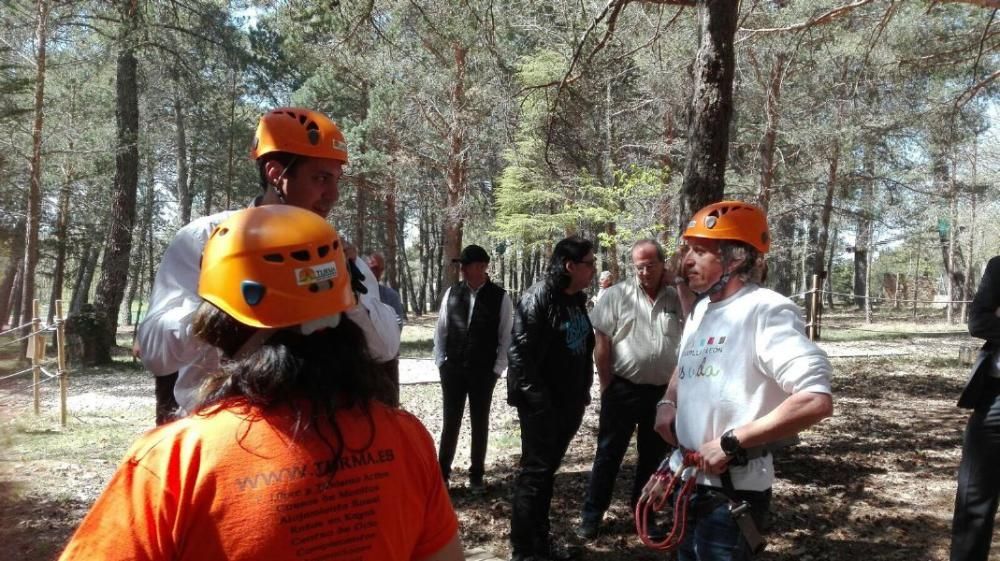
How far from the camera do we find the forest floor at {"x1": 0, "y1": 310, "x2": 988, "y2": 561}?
4344mm

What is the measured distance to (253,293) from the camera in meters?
1.22

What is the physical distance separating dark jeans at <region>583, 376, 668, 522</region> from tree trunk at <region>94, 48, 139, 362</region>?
14113mm

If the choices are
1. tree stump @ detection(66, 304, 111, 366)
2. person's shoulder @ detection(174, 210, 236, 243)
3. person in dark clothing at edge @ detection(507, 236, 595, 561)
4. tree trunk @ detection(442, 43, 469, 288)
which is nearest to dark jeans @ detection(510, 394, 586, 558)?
person in dark clothing at edge @ detection(507, 236, 595, 561)

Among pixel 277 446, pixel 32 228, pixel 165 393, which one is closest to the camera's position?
pixel 277 446

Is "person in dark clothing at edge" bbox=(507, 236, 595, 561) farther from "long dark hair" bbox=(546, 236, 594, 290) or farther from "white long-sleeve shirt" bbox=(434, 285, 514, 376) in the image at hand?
"white long-sleeve shirt" bbox=(434, 285, 514, 376)

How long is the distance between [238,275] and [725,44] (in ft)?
15.9

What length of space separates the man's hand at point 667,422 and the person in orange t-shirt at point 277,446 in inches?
61.1

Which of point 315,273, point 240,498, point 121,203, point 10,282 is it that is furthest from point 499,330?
point 121,203

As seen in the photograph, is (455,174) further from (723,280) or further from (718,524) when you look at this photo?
(718,524)

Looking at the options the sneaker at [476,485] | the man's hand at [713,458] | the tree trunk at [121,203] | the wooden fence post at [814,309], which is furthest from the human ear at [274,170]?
the wooden fence post at [814,309]

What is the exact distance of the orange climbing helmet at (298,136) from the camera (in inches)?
88.7

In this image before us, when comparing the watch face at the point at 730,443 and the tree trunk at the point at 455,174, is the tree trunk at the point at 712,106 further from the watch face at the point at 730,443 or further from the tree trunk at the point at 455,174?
the tree trunk at the point at 455,174

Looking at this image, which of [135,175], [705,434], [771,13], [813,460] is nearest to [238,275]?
[705,434]

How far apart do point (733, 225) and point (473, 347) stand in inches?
123
